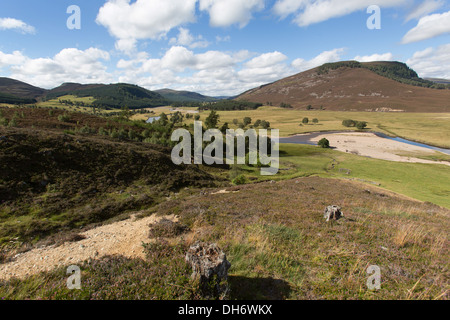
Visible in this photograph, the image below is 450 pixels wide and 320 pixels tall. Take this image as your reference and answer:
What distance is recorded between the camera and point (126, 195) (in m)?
23.9

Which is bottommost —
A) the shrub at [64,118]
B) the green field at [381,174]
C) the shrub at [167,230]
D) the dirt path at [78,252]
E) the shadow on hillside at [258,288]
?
the green field at [381,174]

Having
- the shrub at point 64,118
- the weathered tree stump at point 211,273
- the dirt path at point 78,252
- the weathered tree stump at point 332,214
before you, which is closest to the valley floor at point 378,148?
the weathered tree stump at point 332,214

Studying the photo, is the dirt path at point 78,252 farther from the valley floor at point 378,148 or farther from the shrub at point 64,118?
the valley floor at point 378,148

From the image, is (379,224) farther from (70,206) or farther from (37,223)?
(70,206)

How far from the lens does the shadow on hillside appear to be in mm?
6094

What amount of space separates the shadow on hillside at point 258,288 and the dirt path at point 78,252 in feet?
14.7

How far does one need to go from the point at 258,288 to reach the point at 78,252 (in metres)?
8.97

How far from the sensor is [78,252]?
954 cm

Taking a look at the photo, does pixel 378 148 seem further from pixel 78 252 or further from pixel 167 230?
pixel 78 252

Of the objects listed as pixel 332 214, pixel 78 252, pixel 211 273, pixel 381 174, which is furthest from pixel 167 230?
pixel 381 174

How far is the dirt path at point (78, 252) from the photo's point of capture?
329 inches

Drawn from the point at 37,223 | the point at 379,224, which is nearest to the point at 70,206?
the point at 37,223

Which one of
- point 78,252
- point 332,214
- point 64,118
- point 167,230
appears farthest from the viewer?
point 64,118
